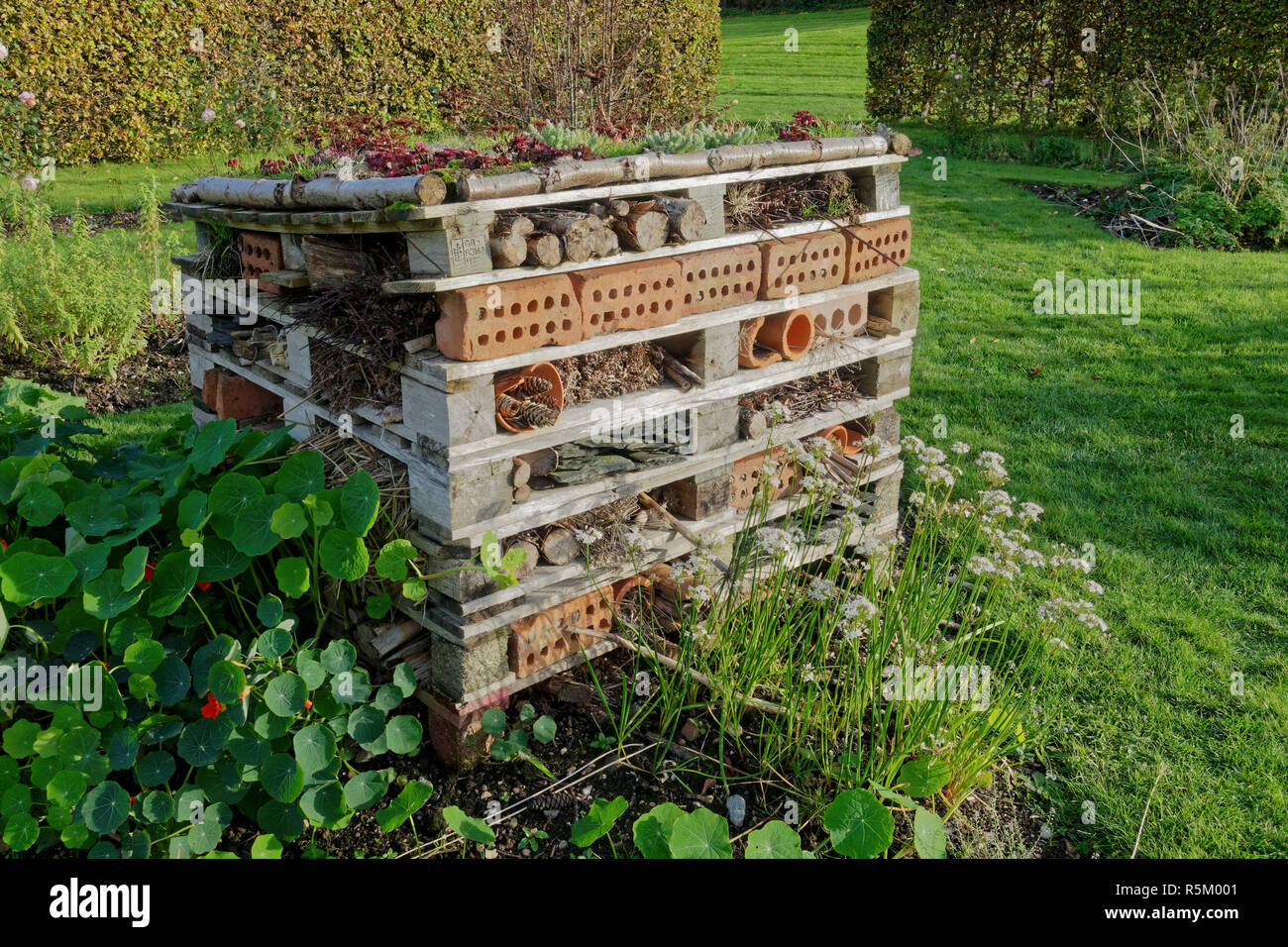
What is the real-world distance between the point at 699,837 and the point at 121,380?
4801mm

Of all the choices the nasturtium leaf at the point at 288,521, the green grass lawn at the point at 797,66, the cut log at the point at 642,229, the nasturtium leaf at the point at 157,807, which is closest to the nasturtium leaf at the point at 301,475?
the nasturtium leaf at the point at 288,521

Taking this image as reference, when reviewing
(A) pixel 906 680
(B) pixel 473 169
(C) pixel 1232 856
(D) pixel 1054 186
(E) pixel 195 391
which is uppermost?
(D) pixel 1054 186

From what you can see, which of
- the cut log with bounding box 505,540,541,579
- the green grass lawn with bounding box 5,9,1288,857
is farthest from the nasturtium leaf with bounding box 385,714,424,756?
the green grass lawn with bounding box 5,9,1288,857

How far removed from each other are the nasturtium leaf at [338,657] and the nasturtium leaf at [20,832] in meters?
→ 0.83

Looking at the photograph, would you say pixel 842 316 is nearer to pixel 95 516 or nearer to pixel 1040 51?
pixel 95 516

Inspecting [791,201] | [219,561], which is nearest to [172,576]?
[219,561]

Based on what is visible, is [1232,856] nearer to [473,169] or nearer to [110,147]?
[473,169]

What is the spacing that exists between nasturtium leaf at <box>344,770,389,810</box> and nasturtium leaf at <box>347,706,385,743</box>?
0.34 ft

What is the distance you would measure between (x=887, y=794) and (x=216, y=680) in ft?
6.12

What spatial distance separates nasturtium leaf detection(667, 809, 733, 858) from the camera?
8.27 ft

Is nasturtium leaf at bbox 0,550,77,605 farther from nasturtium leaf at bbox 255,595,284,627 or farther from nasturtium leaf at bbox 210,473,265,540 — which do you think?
nasturtium leaf at bbox 255,595,284,627

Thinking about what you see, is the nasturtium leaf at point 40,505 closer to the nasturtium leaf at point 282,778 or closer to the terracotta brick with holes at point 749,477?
the nasturtium leaf at point 282,778

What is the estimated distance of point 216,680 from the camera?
2766 mm
